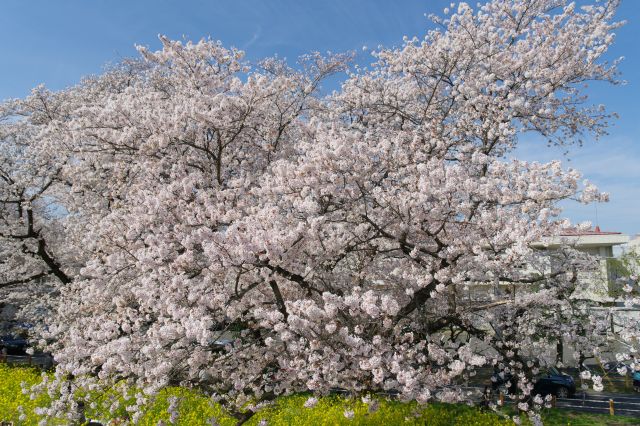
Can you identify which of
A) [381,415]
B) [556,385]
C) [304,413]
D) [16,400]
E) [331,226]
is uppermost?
[331,226]

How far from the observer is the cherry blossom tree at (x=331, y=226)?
7809 millimetres

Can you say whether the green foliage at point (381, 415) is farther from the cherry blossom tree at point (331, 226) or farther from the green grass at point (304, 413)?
the cherry blossom tree at point (331, 226)

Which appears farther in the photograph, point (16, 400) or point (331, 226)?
point (16, 400)

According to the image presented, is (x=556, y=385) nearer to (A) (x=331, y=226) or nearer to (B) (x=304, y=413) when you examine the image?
(B) (x=304, y=413)

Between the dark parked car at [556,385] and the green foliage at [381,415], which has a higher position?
the green foliage at [381,415]

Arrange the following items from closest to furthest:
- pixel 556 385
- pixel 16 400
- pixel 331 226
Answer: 1. pixel 331 226
2. pixel 16 400
3. pixel 556 385

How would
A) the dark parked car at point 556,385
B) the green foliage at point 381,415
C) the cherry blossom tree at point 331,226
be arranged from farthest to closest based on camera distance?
the dark parked car at point 556,385 → the green foliage at point 381,415 → the cherry blossom tree at point 331,226

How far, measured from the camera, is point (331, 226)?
956 cm

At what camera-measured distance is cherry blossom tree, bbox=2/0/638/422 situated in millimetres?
7809

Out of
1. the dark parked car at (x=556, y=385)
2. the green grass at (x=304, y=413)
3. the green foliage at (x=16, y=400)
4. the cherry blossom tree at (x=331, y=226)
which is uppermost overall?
the cherry blossom tree at (x=331, y=226)

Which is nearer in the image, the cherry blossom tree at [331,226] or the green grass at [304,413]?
the cherry blossom tree at [331,226]

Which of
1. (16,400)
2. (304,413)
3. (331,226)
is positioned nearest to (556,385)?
(304,413)

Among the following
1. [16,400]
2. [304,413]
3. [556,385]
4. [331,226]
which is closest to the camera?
[331,226]

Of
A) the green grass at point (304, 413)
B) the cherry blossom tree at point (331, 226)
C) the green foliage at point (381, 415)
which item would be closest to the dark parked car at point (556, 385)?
the cherry blossom tree at point (331, 226)
